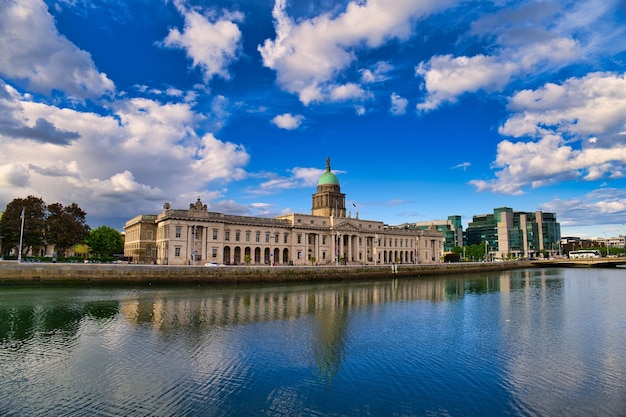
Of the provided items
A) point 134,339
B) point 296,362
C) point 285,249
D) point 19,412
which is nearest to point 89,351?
point 134,339

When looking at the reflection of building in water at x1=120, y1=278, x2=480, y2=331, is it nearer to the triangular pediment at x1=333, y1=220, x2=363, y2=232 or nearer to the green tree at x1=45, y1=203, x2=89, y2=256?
the green tree at x1=45, y1=203, x2=89, y2=256

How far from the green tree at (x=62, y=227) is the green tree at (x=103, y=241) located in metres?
11.0

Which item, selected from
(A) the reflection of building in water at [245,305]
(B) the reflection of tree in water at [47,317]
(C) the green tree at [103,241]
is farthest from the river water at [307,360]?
(C) the green tree at [103,241]

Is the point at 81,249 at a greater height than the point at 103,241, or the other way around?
the point at 103,241

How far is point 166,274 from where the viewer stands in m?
55.9

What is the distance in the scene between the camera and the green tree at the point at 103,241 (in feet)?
279

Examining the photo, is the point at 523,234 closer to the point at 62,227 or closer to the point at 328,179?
the point at 328,179

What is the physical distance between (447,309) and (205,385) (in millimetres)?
26102

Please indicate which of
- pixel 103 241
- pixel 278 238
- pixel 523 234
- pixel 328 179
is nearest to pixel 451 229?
pixel 523 234

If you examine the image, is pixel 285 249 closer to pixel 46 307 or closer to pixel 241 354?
pixel 46 307

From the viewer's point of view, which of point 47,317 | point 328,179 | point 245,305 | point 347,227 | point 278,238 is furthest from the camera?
point 328,179

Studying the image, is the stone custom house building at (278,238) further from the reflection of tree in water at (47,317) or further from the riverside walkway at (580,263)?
the reflection of tree in water at (47,317)

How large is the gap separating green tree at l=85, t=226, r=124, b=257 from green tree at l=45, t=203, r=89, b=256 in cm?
1104

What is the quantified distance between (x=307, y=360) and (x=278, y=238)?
69.2 meters
